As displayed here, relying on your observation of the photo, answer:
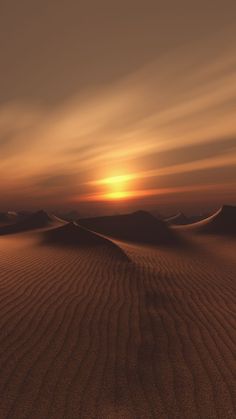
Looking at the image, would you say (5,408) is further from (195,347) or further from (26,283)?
(26,283)

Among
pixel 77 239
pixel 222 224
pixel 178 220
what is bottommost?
pixel 178 220

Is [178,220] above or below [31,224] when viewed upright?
below

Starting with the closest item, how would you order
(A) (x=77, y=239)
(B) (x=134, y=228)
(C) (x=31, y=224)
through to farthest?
(A) (x=77, y=239)
(B) (x=134, y=228)
(C) (x=31, y=224)

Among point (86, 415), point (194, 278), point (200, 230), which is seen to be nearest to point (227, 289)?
point (194, 278)

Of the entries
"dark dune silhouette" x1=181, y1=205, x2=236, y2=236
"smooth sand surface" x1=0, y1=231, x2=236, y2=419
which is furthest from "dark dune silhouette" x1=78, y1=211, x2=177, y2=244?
"smooth sand surface" x1=0, y1=231, x2=236, y2=419

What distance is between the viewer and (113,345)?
5703 mm

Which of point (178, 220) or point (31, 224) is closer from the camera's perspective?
point (31, 224)

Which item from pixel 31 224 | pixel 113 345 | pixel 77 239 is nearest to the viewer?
pixel 113 345

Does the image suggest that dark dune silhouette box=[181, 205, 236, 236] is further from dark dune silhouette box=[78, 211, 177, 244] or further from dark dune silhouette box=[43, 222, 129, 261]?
dark dune silhouette box=[43, 222, 129, 261]

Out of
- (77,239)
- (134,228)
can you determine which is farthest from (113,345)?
(134,228)

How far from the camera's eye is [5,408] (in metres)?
3.95

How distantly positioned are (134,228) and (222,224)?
328 inches

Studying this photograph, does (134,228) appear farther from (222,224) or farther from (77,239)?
(77,239)

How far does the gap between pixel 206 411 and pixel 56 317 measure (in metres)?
3.52
